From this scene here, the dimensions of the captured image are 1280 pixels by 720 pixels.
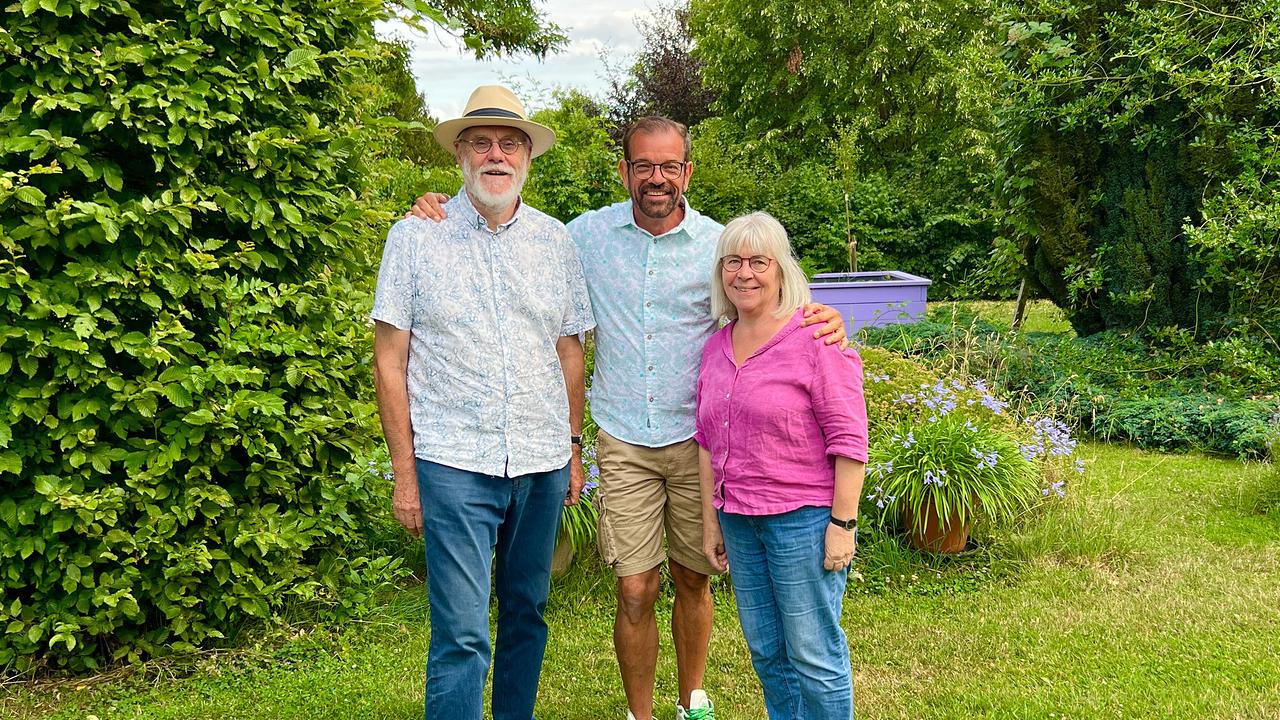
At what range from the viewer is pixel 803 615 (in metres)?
2.53

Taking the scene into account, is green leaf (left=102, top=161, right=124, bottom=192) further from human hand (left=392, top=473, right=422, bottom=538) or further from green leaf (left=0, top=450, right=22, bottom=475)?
human hand (left=392, top=473, right=422, bottom=538)

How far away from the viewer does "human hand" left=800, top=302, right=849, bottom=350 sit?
2551mm

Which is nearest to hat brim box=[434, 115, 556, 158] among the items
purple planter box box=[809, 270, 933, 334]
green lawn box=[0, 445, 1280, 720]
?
green lawn box=[0, 445, 1280, 720]

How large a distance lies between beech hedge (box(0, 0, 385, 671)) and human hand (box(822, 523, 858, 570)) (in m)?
2.05

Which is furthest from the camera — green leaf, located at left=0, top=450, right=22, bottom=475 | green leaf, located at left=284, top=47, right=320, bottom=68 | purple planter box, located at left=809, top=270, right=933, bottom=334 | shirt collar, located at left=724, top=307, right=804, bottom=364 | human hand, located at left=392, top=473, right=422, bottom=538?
purple planter box, located at left=809, top=270, right=933, bottom=334

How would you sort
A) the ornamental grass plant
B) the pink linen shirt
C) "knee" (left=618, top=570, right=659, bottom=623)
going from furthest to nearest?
1. the ornamental grass plant
2. "knee" (left=618, top=570, right=659, bottom=623)
3. the pink linen shirt

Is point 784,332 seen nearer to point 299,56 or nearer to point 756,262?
point 756,262

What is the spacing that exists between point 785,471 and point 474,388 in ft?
2.84

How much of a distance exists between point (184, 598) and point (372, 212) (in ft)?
5.21

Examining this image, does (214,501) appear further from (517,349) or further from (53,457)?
(517,349)

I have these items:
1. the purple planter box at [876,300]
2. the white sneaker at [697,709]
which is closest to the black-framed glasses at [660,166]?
the white sneaker at [697,709]

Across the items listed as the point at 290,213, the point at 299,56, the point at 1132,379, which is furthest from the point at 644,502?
the point at 1132,379

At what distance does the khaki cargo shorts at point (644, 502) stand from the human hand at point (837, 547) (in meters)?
0.63

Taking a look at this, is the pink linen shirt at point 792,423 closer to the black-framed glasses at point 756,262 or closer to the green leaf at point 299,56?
→ the black-framed glasses at point 756,262
